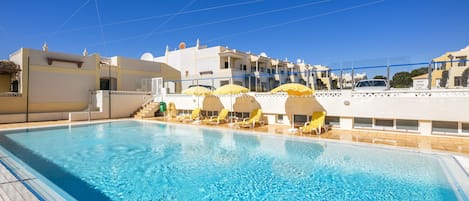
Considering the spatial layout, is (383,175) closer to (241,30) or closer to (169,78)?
(241,30)

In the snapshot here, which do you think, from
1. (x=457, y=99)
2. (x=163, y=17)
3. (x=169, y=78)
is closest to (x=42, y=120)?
(x=163, y=17)

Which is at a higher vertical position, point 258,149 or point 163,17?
point 163,17

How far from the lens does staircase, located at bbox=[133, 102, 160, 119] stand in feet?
Result: 62.8

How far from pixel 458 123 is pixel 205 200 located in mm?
10207

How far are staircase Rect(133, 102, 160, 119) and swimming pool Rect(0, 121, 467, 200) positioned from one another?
9.18m

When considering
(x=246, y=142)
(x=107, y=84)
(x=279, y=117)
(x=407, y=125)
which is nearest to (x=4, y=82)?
(x=107, y=84)

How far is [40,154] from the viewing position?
7.80 metres

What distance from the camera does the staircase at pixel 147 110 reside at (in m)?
19.1

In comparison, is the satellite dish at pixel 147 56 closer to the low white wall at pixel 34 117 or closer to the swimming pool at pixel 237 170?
the low white wall at pixel 34 117

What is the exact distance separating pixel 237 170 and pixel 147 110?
593 inches

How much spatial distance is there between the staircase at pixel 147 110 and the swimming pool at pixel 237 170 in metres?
9.18

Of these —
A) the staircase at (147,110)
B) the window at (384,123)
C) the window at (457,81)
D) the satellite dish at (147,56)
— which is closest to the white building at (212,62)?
the satellite dish at (147,56)

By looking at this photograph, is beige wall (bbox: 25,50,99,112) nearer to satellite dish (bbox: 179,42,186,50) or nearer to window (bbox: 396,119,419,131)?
satellite dish (bbox: 179,42,186,50)

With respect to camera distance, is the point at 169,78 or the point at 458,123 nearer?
the point at 458,123
